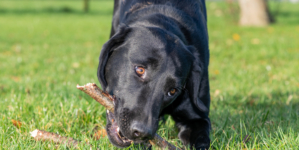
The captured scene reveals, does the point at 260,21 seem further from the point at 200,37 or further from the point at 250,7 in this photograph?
the point at 200,37

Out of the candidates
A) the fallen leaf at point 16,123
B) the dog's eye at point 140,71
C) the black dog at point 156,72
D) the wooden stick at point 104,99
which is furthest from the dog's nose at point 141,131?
the fallen leaf at point 16,123

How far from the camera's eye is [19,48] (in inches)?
280

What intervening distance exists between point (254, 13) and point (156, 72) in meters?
10.2

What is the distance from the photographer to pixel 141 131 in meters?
1.90

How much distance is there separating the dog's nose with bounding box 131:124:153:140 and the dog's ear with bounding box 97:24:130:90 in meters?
0.63

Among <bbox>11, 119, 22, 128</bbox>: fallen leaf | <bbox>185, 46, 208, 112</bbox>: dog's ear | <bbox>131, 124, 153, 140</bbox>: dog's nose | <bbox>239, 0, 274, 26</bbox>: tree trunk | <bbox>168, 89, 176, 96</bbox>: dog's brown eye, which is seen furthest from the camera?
<bbox>239, 0, 274, 26</bbox>: tree trunk

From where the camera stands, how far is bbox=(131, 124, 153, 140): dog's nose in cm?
190

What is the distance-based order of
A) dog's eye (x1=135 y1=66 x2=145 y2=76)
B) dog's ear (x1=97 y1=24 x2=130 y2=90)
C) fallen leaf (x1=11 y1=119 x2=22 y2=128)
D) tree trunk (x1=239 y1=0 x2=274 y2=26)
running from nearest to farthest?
dog's eye (x1=135 y1=66 x2=145 y2=76) < dog's ear (x1=97 y1=24 x2=130 y2=90) < fallen leaf (x1=11 y1=119 x2=22 y2=128) < tree trunk (x1=239 y1=0 x2=274 y2=26)

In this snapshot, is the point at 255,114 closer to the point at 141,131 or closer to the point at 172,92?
the point at 172,92

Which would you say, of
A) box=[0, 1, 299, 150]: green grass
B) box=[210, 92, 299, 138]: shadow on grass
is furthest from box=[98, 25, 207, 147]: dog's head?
box=[210, 92, 299, 138]: shadow on grass

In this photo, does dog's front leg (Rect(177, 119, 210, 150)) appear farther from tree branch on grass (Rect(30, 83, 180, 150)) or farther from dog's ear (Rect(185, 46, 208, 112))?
tree branch on grass (Rect(30, 83, 180, 150))

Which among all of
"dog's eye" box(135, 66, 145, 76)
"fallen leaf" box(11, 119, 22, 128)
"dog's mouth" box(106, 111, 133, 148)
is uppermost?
"dog's eye" box(135, 66, 145, 76)

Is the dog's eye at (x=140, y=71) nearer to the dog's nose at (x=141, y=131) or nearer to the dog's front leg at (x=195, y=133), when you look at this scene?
the dog's nose at (x=141, y=131)

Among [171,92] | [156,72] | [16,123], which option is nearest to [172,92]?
[171,92]
